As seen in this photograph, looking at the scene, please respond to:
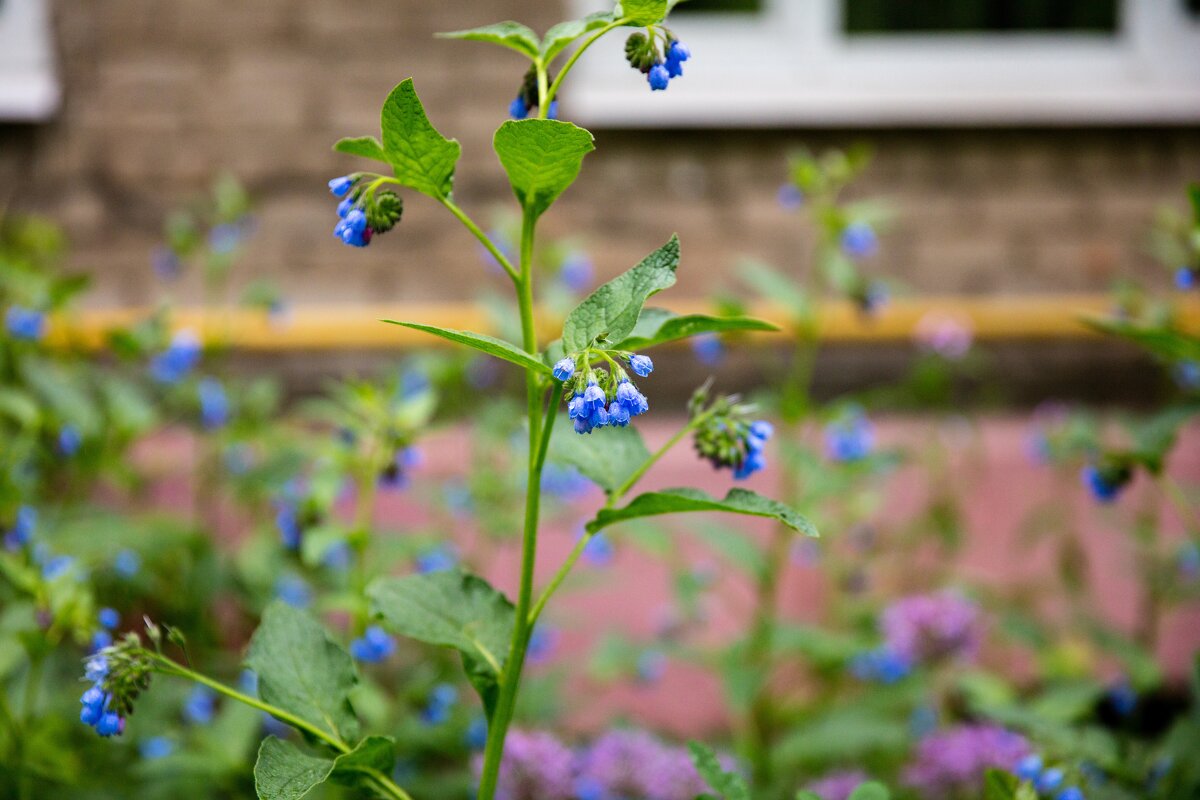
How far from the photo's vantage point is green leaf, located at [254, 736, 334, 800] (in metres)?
0.87

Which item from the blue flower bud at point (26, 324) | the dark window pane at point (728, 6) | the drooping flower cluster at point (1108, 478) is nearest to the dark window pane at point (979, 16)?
the dark window pane at point (728, 6)

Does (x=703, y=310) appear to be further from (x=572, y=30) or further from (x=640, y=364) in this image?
(x=640, y=364)

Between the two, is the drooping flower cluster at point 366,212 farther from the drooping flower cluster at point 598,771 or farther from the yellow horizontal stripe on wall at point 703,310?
the yellow horizontal stripe on wall at point 703,310

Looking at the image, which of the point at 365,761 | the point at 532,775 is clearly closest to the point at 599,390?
the point at 365,761

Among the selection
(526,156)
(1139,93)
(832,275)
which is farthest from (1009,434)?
(526,156)

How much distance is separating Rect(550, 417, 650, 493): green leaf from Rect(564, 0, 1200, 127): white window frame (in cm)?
264

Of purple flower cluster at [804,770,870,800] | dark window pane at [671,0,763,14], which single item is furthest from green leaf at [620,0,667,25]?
dark window pane at [671,0,763,14]

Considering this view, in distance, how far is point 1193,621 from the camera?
10.4 ft

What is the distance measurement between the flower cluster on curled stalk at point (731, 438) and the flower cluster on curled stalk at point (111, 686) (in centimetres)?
57

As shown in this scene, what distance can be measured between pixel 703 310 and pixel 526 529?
267 centimetres

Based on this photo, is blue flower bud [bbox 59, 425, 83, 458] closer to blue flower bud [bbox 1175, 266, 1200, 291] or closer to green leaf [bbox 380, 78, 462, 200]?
green leaf [bbox 380, 78, 462, 200]

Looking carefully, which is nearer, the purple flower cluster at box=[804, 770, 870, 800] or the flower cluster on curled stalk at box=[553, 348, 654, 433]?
the flower cluster on curled stalk at box=[553, 348, 654, 433]

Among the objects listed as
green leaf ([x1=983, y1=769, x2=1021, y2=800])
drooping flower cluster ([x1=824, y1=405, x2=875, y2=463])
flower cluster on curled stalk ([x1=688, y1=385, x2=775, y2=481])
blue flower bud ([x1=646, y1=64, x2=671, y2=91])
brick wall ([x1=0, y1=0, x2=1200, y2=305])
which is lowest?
green leaf ([x1=983, y1=769, x2=1021, y2=800])

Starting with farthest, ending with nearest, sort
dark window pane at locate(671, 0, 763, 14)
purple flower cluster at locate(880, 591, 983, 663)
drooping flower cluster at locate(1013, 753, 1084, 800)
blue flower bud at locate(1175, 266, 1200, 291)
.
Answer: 1. dark window pane at locate(671, 0, 763, 14)
2. purple flower cluster at locate(880, 591, 983, 663)
3. blue flower bud at locate(1175, 266, 1200, 291)
4. drooping flower cluster at locate(1013, 753, 1084, 800)
